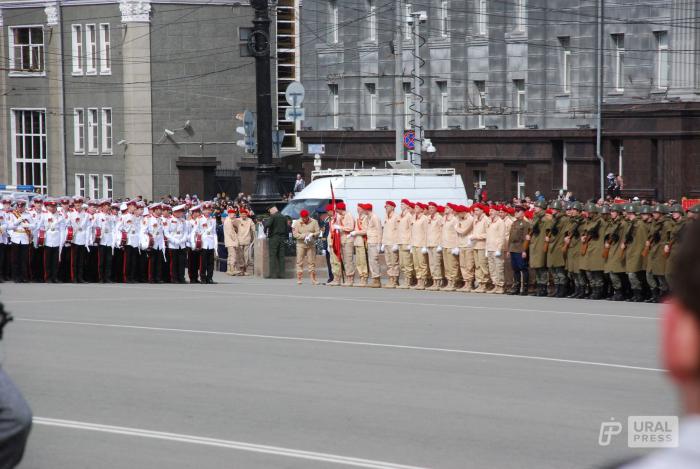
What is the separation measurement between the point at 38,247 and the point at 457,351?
639 inches

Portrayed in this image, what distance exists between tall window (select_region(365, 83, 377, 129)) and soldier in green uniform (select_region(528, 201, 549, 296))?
3275cm

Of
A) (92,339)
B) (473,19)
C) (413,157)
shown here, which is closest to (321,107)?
(473,19)

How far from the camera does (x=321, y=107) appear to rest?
60.5 m

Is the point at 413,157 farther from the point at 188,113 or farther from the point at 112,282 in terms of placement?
the point at 188,113

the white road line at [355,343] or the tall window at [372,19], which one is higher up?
the tall window at [372,19]

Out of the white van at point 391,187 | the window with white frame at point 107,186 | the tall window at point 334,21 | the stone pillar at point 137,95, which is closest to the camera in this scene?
the white van at point 391,187

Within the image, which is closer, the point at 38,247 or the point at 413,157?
the point at 38,247

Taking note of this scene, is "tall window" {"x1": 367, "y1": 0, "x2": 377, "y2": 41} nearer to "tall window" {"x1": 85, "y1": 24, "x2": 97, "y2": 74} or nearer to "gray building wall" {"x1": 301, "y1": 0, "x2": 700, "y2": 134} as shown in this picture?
"gray building wall" {"x1": 301, "y1": 0, "x2": 700, "y2": 134}

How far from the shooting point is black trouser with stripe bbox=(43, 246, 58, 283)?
94.6 ft

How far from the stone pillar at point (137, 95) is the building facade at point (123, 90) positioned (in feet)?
0.15

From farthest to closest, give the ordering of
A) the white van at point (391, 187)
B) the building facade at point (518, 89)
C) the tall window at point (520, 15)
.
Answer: the tall window at point (520, 15), the building facade at point (518, 89), the white van at point (391, 187)

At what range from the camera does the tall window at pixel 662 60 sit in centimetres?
4453

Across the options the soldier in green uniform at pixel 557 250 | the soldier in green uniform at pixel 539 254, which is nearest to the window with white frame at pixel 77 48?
the soldier in green uniform at pixel 539 254

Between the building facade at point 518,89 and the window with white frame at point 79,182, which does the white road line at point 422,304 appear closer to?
the building facade at point 518,89
